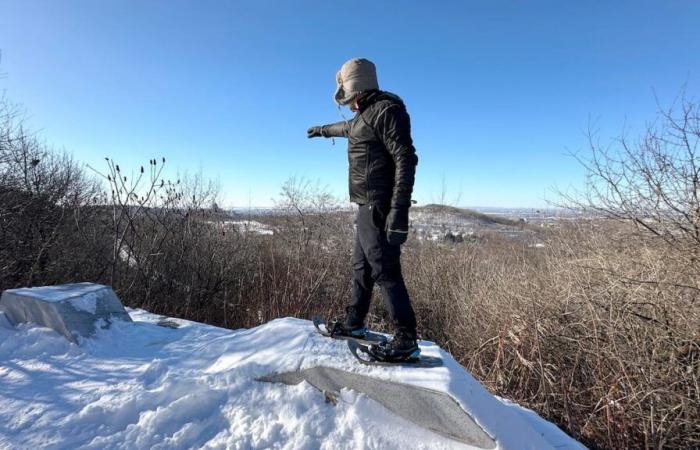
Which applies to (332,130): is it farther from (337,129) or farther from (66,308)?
(66,308)

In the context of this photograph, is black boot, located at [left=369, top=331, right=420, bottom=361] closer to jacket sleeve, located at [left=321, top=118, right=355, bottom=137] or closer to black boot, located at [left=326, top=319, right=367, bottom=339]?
black boot, located at [left=326, top=319, right=367, bottom=339]

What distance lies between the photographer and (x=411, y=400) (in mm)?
2273

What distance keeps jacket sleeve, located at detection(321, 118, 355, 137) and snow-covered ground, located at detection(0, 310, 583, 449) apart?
1824 millimetres

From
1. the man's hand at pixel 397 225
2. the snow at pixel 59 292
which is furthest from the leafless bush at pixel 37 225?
the man's hand at pixel 397 225

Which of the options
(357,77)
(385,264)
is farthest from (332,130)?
(385,264)

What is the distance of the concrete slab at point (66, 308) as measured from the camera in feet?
12.0

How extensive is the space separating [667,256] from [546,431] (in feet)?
14.1

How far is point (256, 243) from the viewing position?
10.4 m

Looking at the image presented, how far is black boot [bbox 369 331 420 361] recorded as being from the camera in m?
2.58

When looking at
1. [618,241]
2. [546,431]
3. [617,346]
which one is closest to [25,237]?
[546,431]

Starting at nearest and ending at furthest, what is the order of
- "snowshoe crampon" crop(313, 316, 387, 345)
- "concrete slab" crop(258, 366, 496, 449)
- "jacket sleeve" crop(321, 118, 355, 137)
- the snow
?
1. "concrete slab" crop(258, 366, 496, 449)
2. "snowshoe crampon" crop(313, 316, 387, 345)
3. "jacket sleeve" crop(321, 118, 355, 137)
4. the snow

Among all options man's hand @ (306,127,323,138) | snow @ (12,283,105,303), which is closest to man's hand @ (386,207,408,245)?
man's hand @ (306,127,323,138)

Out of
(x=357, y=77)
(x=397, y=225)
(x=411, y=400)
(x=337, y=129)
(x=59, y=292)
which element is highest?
(x=357, y=77)

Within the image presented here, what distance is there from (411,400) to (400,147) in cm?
173
